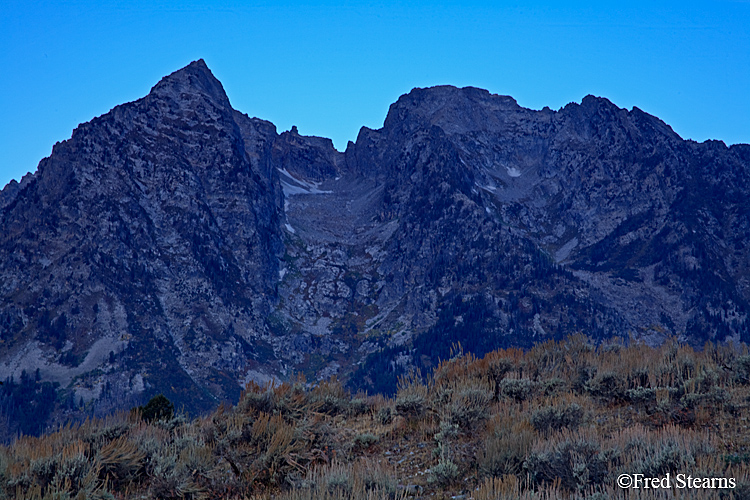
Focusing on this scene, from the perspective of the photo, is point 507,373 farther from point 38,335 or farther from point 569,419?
point 38,335

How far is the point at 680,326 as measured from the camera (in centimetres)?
18175

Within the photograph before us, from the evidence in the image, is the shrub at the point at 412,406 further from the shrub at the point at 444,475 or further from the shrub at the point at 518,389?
the shrub at the point at 444,475

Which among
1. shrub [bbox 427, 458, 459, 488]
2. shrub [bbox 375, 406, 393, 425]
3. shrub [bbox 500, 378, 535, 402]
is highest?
shrub [bbox 500, 378, 535, 402]

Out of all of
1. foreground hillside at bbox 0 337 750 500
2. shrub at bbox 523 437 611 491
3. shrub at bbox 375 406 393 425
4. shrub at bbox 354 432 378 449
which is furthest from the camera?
shrub at bbox 375 406 393 425

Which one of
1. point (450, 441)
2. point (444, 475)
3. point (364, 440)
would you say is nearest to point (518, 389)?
point (450, 441)

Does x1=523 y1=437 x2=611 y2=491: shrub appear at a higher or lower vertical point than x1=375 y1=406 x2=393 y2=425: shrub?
higher

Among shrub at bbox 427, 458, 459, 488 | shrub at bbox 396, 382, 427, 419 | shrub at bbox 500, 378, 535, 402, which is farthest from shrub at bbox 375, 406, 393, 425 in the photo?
→ shrub at bbox 427, 458, 459, 488

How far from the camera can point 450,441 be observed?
9.47 m

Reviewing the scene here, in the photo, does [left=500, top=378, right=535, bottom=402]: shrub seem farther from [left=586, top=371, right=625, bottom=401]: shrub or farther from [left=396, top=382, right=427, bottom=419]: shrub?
[left=396, top=382, right=427, bottom=419]: shrub

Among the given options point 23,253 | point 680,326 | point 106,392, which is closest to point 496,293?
point 680,326

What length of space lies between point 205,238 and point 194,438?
652ft

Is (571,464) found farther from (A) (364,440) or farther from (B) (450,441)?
(A) (364,440)

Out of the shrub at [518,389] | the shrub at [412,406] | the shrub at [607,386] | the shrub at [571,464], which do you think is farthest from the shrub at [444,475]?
the shrub at [607,386]

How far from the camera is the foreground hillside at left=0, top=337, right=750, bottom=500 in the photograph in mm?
6809
